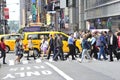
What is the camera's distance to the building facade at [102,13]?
50.1m

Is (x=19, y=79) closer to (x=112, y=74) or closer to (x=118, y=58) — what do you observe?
(x=112, y=74)

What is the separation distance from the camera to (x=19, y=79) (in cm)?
1789

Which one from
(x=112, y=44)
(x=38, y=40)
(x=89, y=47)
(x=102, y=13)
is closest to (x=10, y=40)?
(x=38, y=40)

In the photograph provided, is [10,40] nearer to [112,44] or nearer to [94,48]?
[94,48]

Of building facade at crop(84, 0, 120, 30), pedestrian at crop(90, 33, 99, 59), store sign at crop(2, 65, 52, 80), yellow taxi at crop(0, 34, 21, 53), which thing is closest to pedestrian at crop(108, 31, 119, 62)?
pedestrian at crop(90, 33, 99, 59)

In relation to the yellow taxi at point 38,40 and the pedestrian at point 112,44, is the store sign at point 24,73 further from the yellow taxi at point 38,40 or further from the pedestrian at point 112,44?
the yellow taxi at point 38,40

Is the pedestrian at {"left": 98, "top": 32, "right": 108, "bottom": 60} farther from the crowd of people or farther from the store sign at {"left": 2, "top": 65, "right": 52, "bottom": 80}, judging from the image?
the store sign at {"left": 2, "top": 65, "right": 52, "bottom": 80}

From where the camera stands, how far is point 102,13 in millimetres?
55938

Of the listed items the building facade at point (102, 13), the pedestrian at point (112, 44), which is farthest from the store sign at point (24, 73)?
the building facade at point (102, 13)

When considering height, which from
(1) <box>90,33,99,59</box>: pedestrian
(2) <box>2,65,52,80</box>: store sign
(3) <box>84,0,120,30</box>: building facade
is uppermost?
(3) <box>84,0,120,30</box>: building facade

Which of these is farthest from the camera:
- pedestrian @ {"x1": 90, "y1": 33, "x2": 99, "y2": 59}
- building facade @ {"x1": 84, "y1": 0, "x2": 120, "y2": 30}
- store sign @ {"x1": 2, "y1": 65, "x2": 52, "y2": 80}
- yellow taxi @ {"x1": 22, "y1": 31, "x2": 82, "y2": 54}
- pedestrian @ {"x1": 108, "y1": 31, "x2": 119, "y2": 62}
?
building facade @ {"x1": 84, "y1": 0, "x2": 120, "y2": 30}

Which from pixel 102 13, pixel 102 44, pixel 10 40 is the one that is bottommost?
pixel 10 40

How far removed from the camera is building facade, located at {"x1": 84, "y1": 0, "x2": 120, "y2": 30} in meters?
50.1

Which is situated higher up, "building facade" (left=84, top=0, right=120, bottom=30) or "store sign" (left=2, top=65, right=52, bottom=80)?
"building facade" (left=84, top=0, right=120, bottom=30)
